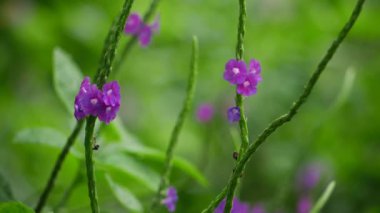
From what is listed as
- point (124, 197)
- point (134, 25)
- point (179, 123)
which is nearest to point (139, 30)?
point (134, 25)

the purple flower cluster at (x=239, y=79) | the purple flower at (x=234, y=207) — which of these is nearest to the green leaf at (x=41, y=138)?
the purple flower at (x=234, y=207)

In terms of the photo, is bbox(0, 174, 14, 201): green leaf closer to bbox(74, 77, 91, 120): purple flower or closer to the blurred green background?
bbox(74, 77, 91, 120): purple flower

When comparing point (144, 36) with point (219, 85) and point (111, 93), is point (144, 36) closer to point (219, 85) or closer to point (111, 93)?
point (111, 93)

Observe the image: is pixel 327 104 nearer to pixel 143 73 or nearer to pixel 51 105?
pixel 143 73

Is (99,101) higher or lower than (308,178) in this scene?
higher

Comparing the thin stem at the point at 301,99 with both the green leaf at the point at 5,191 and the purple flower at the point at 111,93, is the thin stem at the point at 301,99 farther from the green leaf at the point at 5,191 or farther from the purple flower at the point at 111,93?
the green leaf at the point at 5,191

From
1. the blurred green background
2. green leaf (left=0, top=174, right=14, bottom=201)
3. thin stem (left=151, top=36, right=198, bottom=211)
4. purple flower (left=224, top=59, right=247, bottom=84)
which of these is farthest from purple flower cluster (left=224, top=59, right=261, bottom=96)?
the blurred green background
